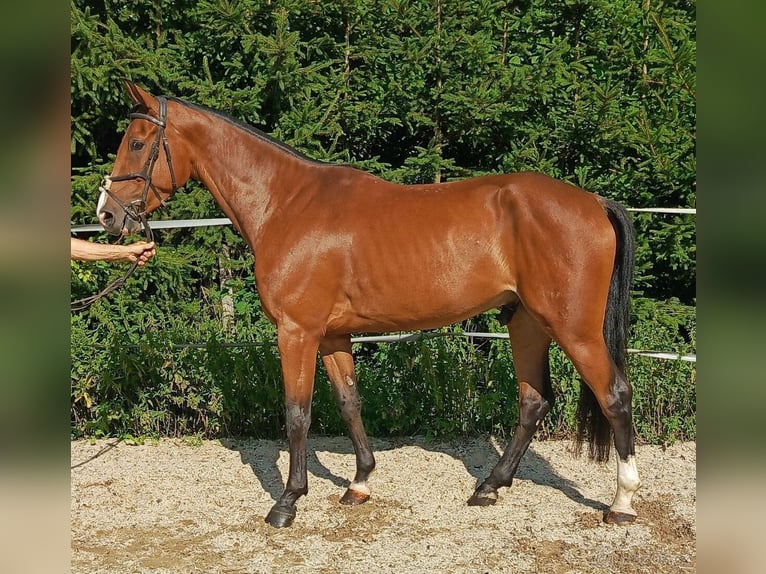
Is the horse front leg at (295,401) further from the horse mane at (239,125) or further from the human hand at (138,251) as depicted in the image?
the horse mane at (239,125)

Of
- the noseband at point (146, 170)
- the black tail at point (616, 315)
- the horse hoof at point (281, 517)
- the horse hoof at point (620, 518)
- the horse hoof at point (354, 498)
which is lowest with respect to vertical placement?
the horse hoof at point (354, 498)

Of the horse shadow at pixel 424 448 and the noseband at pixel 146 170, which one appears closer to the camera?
the noseband at pixel 146 170

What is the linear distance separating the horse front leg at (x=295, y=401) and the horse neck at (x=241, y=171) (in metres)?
0.66

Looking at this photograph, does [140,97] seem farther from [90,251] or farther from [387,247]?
[387,247]

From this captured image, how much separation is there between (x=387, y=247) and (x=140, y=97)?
1.53m

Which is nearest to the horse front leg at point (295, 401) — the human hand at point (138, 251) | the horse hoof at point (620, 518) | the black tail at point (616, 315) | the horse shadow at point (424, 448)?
the horse shadow at point (424, 448)

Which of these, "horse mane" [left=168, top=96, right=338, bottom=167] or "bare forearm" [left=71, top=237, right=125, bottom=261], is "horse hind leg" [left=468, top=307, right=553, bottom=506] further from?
"bare forearm" [left=71, top=237, right=125, bottom=261]

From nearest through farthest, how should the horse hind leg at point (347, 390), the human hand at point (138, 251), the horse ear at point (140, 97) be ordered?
the human hand at point (138, 251) → the horse ear at point (140, 97) → the horse hind leg at point (347, 390)

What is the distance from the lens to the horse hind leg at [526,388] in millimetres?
4148

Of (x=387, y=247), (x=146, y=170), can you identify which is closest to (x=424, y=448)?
(x=387, y=247)

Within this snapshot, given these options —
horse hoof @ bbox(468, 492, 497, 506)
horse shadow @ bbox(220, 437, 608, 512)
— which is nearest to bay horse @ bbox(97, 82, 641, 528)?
horse shadow @ bbox(220, 437, 608, 512)
